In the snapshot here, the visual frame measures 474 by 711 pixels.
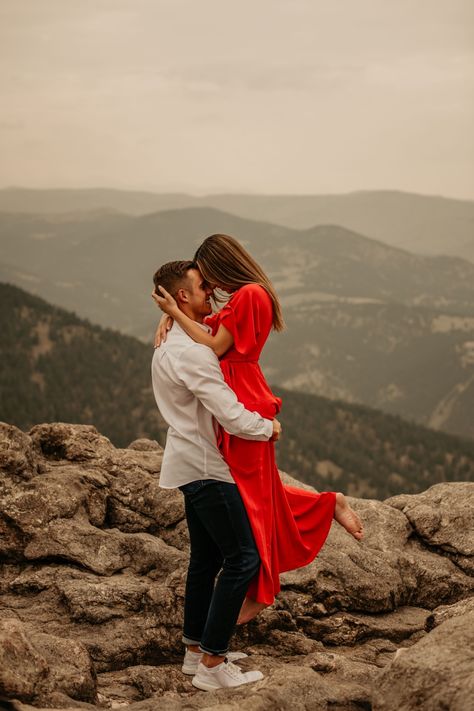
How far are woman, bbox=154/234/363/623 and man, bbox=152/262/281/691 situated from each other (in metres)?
0.10

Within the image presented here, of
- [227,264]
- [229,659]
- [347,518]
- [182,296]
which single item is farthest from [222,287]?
[229,659]

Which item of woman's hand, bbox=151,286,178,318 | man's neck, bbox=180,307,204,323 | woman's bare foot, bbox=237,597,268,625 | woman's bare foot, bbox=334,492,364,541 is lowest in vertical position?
woman's bare foot, bbox=237,597,268,625

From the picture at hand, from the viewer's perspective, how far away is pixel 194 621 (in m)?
6.21

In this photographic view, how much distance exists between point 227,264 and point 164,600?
337 centimetres

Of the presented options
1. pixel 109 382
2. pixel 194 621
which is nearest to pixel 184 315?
pixel 194 621

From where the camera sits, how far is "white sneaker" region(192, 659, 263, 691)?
19.2 feet

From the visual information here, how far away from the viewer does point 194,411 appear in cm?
564

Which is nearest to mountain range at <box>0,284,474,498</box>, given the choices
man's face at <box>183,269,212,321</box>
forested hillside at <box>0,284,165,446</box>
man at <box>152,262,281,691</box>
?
forested hillside at <box>0,284,165,446</box>

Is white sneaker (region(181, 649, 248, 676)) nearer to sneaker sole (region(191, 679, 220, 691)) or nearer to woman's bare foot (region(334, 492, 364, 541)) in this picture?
sneaker sole (region(191, 679, 220, 691))

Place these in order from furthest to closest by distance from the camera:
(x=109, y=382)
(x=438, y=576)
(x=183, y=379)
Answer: (x=109, y=382)
(x=438, y=576)
(x=183, y=379)

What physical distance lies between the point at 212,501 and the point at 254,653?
7.19 ft

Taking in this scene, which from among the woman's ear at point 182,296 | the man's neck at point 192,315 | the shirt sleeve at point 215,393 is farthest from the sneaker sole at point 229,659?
the woman's ear at point 182,296

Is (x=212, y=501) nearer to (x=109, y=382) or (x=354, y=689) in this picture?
(x=354, y=689)

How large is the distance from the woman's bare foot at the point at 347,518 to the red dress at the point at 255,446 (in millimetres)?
567
